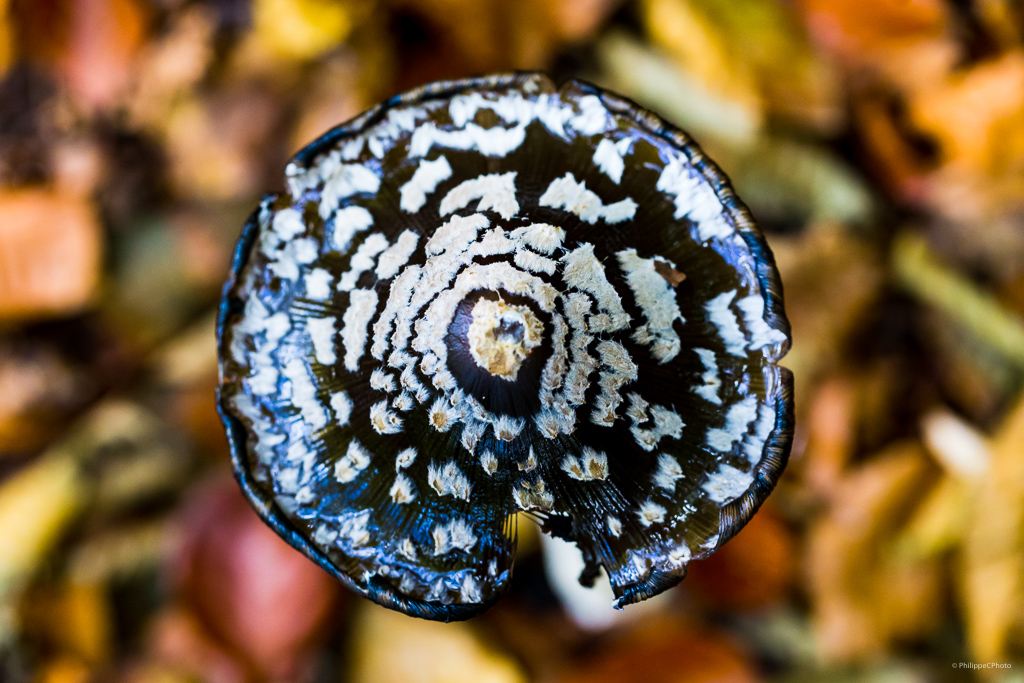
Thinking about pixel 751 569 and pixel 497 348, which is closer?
pixel 497 348

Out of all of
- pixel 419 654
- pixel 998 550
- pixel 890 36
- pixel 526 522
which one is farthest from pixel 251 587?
pixel 890 36

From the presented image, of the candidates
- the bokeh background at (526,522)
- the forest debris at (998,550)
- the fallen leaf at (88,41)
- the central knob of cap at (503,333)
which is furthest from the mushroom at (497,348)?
the fallen leaf at (88,41)

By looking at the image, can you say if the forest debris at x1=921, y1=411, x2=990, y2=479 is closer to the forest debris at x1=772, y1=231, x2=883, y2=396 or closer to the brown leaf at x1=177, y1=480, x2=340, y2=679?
the forest debris at x1=772, y1=231, x2=883, y2=396

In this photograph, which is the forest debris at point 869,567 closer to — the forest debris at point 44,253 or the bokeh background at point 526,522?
the bokeh background at point 526,522

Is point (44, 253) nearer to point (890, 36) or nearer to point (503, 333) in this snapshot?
point (503, 333)

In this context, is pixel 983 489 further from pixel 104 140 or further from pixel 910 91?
pixel 104 140

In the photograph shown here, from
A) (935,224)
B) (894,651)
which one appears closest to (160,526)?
(894,651)
